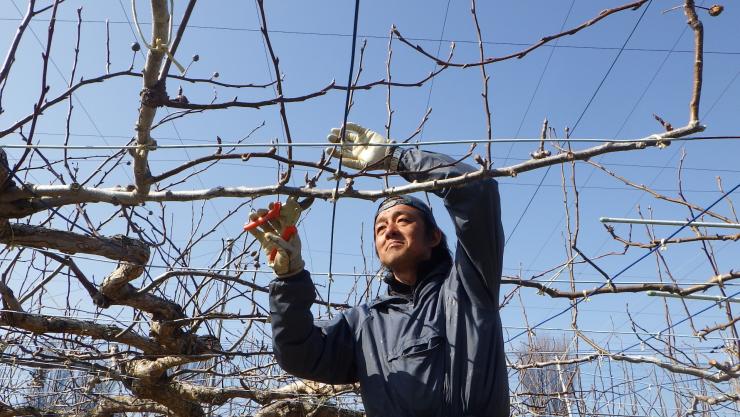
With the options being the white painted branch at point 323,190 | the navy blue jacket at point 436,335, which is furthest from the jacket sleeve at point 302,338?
the white painted branch at point 323,190

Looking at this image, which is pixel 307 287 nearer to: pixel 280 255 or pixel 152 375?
pixel 280 255

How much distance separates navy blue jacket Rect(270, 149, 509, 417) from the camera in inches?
63.4

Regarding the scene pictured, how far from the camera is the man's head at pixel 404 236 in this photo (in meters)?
1.99

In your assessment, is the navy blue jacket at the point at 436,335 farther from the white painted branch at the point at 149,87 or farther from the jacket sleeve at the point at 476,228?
the white painted branch at the point at 149,87

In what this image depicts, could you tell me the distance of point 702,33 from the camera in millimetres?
1296

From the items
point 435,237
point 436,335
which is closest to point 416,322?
point 436,335

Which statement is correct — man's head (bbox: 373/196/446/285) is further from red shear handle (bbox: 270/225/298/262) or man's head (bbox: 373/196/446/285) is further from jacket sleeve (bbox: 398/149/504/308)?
red shear handle (bbox: 270/225/298/262)

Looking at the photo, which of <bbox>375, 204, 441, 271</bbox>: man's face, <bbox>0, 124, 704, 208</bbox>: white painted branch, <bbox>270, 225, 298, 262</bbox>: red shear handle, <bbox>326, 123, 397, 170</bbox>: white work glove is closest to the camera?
<bbox>0, 124, 704, 208</bbox>: white painted branch

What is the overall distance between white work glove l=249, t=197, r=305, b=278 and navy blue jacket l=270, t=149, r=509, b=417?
2.6 inches

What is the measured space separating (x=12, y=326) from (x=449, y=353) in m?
2.43

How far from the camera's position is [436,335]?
5.67 ft

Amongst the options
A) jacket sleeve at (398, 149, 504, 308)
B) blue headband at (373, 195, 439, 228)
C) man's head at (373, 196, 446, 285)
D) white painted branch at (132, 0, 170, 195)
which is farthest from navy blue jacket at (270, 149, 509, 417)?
white painted branch at (132, 0, 170, 195)

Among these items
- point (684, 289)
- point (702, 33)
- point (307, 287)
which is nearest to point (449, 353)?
point (307, 287)

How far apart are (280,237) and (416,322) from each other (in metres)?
0.50
